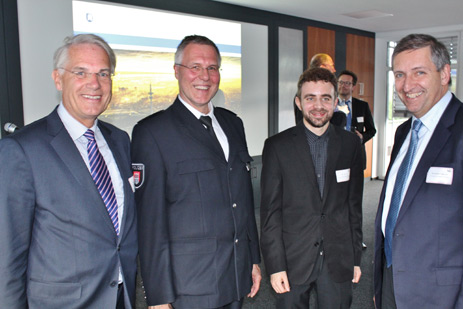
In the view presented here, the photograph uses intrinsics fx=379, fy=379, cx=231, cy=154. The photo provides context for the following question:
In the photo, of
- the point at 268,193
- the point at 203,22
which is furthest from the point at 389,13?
the point at 268,193

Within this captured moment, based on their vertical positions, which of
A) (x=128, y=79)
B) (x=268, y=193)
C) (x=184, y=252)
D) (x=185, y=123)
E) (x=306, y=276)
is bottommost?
(x=306, y=276)

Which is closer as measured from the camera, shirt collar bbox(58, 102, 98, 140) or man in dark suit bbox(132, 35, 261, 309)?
shirt collar bbox(58, 102, 98, 140)

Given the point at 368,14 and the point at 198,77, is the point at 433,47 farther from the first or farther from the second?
the point at 368,14

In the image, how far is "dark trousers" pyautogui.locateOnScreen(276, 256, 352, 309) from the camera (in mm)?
2059

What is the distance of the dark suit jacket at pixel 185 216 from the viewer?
5.35 ft

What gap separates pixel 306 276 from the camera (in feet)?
6.66

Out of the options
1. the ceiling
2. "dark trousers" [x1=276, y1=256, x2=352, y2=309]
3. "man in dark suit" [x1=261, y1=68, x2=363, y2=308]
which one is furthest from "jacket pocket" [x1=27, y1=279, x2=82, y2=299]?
the ceiling

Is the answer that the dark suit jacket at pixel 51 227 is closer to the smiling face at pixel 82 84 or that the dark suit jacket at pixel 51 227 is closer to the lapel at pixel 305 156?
the smiling face at pixel 82 84

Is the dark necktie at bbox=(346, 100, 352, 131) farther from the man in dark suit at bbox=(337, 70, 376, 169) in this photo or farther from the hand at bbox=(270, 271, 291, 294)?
the hand at bbox=(270, 271, 291, 294)

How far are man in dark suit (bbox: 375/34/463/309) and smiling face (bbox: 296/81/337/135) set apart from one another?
1.35ft

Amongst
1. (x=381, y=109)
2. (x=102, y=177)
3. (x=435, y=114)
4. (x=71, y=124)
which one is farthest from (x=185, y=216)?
(x=381, y=109)

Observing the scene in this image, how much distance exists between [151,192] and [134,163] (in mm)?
164

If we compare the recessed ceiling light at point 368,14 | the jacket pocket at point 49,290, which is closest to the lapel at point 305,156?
the jacket pocket at point 49,290

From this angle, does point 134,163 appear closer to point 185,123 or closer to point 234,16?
point 185,123
